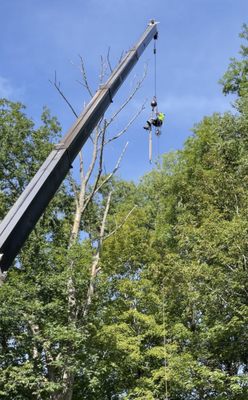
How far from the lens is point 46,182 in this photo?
6.27 m

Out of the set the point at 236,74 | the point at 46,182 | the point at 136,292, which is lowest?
the point at 46,182

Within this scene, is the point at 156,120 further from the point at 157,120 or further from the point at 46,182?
the point at 46,182

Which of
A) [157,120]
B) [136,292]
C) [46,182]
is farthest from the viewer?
[136,292]

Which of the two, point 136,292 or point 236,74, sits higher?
point 236,74

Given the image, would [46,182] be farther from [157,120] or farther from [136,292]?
[136,292]

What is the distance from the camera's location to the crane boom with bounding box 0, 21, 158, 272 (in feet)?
18.0

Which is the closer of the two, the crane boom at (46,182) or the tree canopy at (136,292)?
the crane boom at (46,182)

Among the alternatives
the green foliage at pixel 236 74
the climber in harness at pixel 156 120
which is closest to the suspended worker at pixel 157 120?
the climber in harness at pixel 156 120

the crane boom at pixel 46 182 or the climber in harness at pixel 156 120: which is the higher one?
the climber in harness at pixel 156 120

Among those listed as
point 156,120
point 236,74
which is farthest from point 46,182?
point 236,74

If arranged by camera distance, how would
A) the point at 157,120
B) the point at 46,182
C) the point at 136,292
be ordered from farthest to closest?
the point at 136,292
the point at 157,120
the point at 46,182

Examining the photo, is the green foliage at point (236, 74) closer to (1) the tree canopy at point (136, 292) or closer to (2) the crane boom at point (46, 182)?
(1) the tree canopy at point (136, 292)

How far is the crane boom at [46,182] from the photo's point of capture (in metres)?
5.47

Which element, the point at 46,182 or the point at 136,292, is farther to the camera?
the point at 136,292
